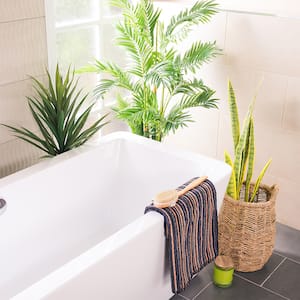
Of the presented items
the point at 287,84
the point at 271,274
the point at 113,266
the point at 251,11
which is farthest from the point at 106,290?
the point at 251,11

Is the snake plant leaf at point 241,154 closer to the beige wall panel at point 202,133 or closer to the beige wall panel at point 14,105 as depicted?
the beige wall panel at point 202,133

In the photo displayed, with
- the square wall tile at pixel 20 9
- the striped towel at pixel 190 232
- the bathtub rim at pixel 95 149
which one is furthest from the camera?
the square wall tile at pixel 20 9

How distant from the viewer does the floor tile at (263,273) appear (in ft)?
9.68

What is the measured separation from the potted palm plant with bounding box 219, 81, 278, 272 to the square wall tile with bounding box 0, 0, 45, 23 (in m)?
1.19

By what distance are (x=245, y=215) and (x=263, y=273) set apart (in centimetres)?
41

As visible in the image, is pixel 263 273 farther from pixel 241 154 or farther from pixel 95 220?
pixel 95 220

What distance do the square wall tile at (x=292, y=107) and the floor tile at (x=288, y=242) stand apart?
2.29 ft

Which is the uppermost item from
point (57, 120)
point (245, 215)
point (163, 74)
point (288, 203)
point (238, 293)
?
point (163, 74)

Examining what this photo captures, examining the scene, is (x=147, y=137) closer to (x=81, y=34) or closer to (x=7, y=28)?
(x=81, y=34)

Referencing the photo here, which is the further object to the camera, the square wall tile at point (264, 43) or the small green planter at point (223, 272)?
the square wall tile at point (264, 43)

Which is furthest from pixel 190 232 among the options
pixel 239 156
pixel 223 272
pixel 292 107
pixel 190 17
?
pixel 190 17

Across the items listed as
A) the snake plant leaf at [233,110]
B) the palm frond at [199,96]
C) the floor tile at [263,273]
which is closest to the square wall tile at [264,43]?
the palm frond at [199,96]

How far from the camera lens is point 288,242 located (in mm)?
3316

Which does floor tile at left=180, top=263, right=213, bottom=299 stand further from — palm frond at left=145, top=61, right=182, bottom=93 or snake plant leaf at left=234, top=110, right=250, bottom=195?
palm frond at left=145, top=61, right=182, bottom=93
